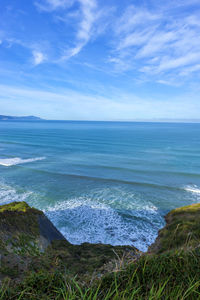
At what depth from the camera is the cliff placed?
7.49 feet

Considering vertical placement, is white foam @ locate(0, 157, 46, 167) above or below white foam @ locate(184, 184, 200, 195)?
above

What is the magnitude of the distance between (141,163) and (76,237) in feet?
82.0

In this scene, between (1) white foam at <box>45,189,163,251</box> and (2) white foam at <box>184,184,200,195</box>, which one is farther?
(2) white foam at <box>184,184,200,195</box>

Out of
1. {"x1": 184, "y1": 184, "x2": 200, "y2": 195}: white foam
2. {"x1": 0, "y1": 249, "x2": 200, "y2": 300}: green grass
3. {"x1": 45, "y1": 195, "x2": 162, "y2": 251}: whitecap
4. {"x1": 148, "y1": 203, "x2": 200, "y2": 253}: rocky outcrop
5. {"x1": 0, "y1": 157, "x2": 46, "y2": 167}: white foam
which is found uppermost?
{"x1": 0, "y1": 249, "x2": 200, "y2": 300}: green grass

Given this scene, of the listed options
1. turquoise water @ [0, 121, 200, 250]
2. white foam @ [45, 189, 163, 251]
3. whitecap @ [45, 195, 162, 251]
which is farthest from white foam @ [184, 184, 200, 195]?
whitecap @ [45, 195, 162, 251]

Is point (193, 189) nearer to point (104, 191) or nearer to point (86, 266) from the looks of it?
point (104, 191)

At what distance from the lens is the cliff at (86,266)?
7.49 feet

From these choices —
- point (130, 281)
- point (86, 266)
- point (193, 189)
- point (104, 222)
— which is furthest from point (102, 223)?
point (193, 189)

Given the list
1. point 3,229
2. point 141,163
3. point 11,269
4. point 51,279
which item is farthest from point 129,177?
point 51,279

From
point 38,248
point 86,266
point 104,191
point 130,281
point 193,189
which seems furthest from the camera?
point 193,189

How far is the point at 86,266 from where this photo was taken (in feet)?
25.3

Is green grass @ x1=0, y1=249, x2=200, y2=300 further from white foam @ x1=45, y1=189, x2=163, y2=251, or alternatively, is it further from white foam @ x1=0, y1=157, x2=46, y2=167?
white foam @ x1=0, y1=157, x2=46, y2=167

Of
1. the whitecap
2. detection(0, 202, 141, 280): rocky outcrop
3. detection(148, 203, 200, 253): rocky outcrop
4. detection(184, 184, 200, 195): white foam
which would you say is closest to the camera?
detection(0, 202, 141, 280): rocky outcrop

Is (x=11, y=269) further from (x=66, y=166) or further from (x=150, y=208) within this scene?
(x=66, y=166)
